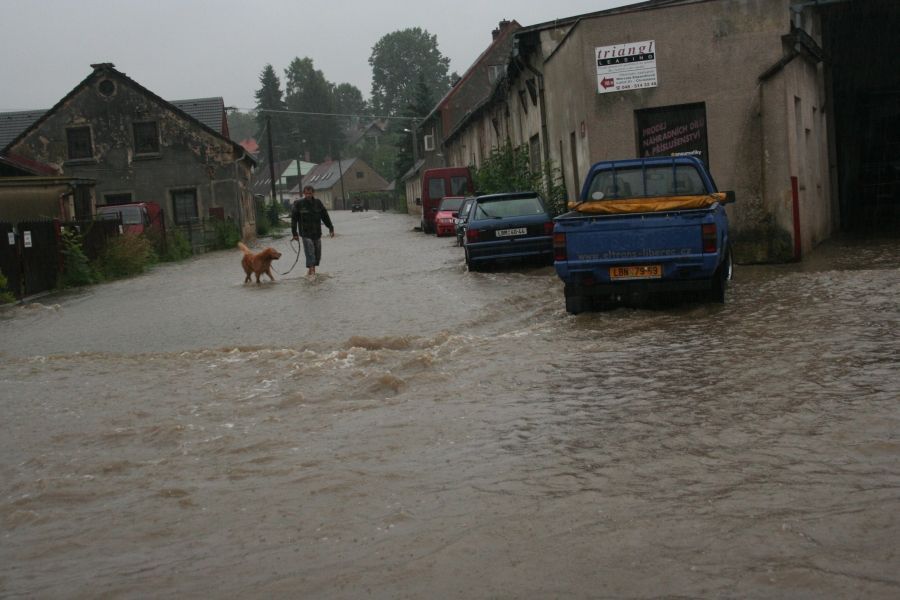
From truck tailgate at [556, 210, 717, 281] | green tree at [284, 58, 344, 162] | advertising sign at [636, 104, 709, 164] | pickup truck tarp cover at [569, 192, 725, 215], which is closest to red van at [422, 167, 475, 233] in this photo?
advertising sign at [636, 104, 709, 164]

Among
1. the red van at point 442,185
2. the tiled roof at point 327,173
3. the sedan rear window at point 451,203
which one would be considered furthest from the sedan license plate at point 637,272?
the tiled roof at point 327,173

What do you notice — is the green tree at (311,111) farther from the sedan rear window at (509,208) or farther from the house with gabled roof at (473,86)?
the sedan rear window at (509,208)

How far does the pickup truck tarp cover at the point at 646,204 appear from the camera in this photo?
472 inches

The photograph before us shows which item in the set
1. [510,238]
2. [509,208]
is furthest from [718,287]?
[509,208]

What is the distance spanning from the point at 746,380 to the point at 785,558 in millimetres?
3686

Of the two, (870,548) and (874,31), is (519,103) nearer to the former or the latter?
(874,31)

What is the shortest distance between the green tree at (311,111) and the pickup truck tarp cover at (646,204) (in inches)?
5081

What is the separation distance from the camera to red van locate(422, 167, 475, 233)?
38812 millimetres

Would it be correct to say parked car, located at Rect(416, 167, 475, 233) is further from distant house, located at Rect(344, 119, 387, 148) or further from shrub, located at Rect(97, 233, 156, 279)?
distant house, located at Rect(344, 119, 387, 148)

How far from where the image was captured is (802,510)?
4758 millimetres

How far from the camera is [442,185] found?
129 feet

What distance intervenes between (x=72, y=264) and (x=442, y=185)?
58.1 feet

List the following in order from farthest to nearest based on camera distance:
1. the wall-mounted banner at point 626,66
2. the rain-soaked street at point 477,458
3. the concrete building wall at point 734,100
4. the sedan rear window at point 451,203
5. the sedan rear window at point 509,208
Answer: the sedan rear window at point 451,203, the sedan rear window at point 509,208, the wall-mounted banner at point 626,66, the concrete building wall at point 734,100, the rain-soaked street at point 477,458

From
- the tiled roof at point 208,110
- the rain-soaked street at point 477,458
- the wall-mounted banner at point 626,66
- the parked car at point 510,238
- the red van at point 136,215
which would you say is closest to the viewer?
the rain-soaked street at point 477,458
